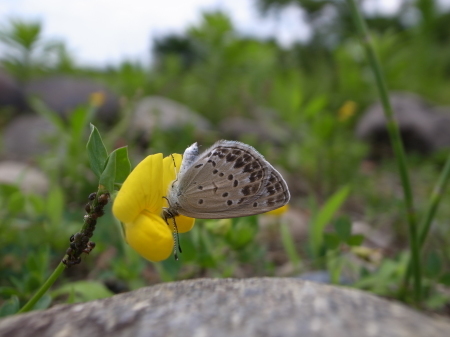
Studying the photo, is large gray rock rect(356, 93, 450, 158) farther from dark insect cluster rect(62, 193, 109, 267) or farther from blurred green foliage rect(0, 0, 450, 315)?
dark insect cluster rect(62, 193, 109, 267)

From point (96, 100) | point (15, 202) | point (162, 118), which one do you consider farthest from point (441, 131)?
point (15, 202)

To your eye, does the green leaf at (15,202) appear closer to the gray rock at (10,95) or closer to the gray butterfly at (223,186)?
the gray butterfly at (223,186)

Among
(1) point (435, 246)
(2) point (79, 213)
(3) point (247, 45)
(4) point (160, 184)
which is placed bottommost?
(1) point (435, 246)

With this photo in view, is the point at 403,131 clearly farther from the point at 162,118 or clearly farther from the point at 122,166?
the point at 122,166

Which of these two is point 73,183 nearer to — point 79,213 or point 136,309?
point 79,213

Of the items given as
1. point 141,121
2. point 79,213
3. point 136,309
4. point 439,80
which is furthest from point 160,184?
point 439,80
